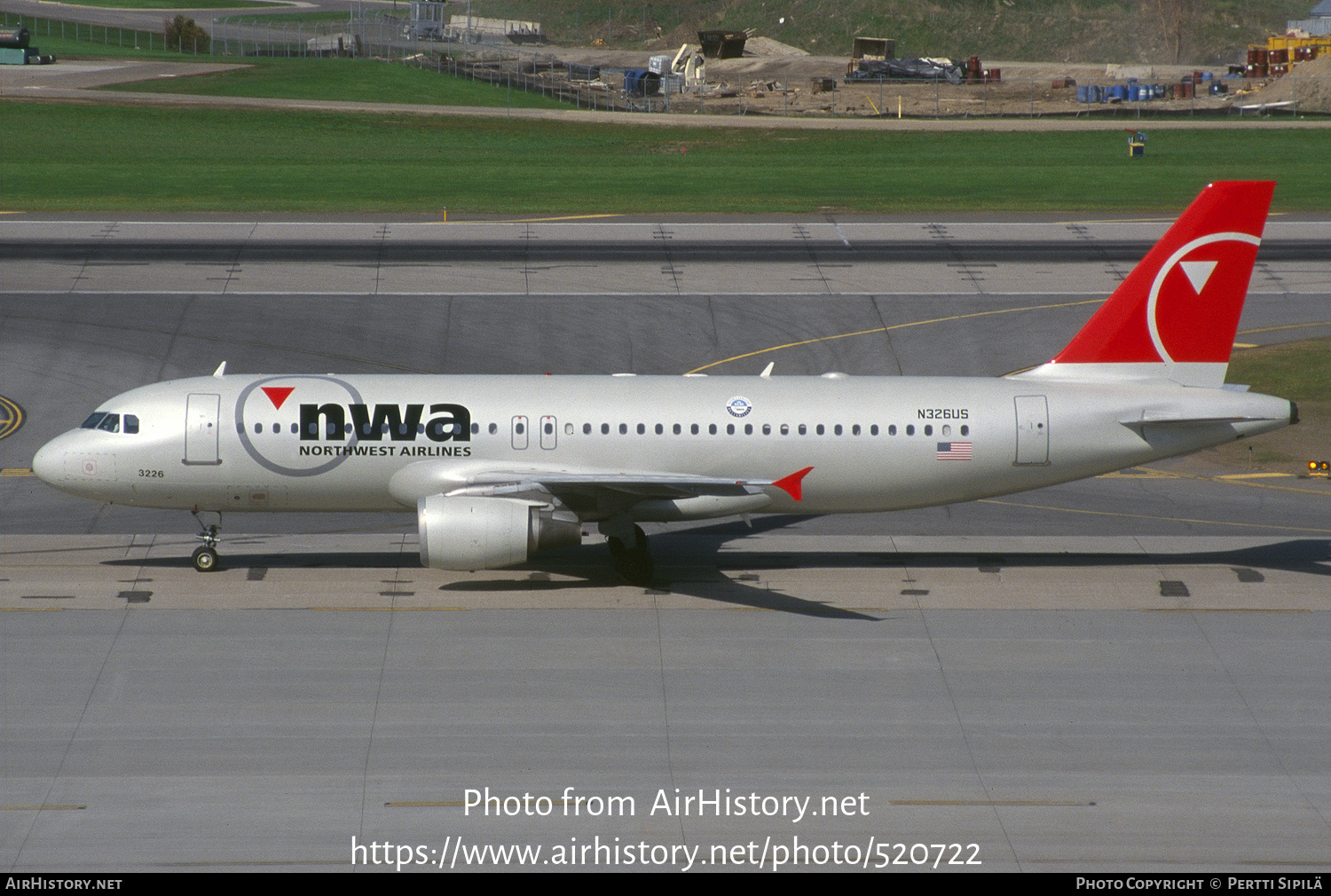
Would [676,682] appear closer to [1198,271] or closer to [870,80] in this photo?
[1198,271]

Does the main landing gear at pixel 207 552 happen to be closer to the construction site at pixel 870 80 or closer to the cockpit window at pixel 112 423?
the cockpit window at pixel 112 423

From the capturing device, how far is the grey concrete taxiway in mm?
22172

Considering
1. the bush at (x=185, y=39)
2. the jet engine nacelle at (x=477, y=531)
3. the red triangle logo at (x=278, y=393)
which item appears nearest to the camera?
the jet engine nacelle at (x=477, y=531)

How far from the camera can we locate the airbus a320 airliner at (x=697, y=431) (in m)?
32.5

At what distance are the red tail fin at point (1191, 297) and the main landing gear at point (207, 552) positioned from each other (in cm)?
2122

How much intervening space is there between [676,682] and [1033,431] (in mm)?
11020

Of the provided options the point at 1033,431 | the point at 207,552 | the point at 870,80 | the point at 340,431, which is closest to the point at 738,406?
the point at 1033,431

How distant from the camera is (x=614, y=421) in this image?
32.8 metres

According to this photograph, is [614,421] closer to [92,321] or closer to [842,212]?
[92,321]

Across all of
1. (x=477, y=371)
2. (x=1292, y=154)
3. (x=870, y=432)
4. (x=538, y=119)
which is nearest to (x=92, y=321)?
(x=477, y=371)

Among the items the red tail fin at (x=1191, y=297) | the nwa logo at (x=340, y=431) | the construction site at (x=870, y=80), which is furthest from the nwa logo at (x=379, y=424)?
the construction site at (x=870, y=80)

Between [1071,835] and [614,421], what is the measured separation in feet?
48.4

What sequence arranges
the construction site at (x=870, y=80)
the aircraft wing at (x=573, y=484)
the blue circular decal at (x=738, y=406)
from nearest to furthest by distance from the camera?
the aircraft wing at (x=573, y=484), the blue circular decal at (x=738, y=406), the construction site at (x=870, y=80)

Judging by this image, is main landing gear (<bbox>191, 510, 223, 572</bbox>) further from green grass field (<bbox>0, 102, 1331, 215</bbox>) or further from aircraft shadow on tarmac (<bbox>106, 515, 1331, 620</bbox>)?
green grass field (<bbox>0, 102, 1331, 215</bbox>)
